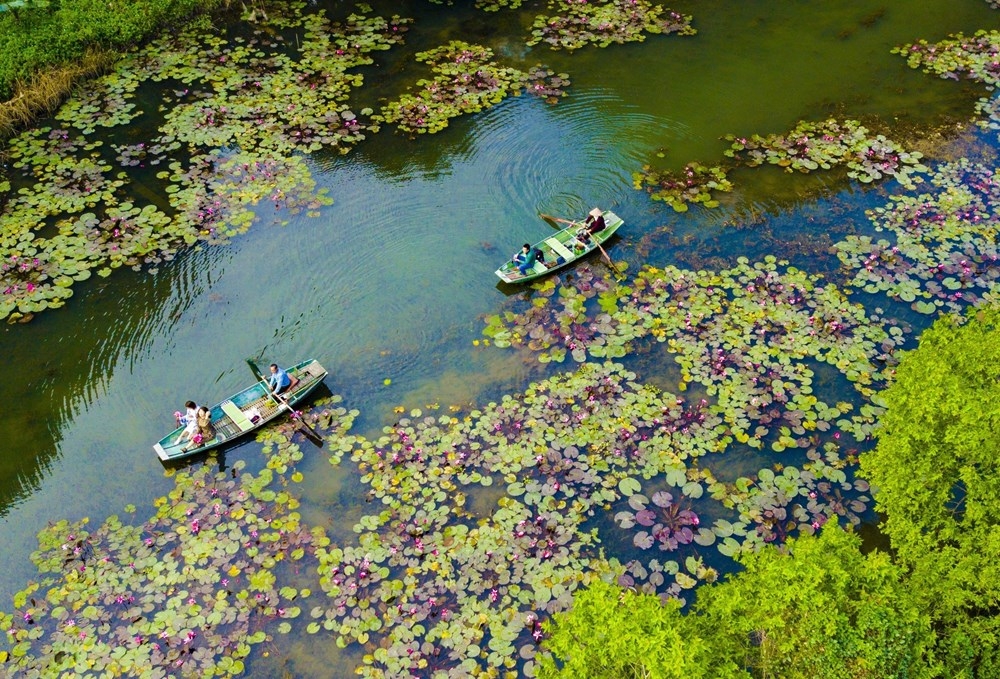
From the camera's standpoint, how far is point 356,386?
13.0 meters

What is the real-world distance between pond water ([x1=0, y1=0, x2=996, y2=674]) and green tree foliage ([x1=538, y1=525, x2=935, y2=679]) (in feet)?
15.5

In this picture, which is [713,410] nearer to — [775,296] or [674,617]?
[775,296]

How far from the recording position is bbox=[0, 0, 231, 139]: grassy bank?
1812 centimetres

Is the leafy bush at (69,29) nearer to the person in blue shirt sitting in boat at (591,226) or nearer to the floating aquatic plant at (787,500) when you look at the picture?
the person in blue shirt sitting in boat at (591,226)

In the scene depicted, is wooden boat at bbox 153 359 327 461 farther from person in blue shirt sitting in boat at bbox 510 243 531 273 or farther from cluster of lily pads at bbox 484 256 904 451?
person in blue shirt sitting in boat at bbox 510 243 531 273

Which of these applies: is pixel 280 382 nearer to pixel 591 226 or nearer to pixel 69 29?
pixel 591 226

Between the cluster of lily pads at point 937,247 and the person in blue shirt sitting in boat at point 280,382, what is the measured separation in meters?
10.8

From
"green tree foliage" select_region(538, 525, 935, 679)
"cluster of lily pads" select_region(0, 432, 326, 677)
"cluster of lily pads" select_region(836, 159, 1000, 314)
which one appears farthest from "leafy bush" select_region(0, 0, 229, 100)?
"green tree foliage" select_region(538, 525, 935, 679)

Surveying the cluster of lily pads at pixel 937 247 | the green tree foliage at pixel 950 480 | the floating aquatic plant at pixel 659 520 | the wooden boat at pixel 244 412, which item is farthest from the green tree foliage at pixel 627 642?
the cluster of lily pads at pixel 937 247

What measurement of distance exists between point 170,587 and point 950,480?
10382mm

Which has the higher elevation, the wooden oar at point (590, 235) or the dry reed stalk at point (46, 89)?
the dry reed stalk at point (46, 89)

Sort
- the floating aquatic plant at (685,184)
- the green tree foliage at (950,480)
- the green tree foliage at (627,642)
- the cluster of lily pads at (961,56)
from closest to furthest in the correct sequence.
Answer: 1. the green tree foliage at (627,642)
2. the green tree foliage at (950,480)
3. the floating aquatic plant at (685,184)
4. the cluster of lily pads at (961,56)

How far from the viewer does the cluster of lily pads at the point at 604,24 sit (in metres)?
20.8

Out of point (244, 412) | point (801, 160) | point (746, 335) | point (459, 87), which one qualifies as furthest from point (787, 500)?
point (459, 87)
